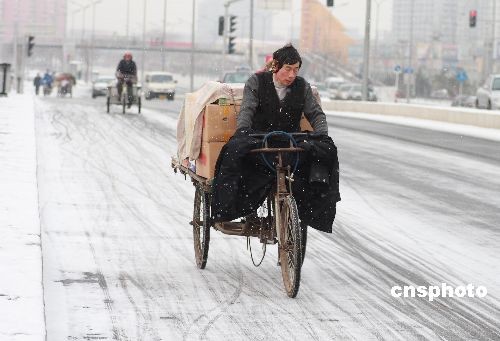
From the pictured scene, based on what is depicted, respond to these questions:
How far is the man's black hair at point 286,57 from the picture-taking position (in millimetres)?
8211

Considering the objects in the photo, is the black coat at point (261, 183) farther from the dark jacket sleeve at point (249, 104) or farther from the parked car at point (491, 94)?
the parked car at point (491, 94)

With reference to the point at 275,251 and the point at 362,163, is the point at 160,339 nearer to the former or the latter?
the point at 275,251

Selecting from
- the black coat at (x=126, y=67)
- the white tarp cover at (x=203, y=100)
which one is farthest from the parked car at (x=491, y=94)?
the white tarp cover at (x=203, y=100)

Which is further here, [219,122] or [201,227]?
[201,227]

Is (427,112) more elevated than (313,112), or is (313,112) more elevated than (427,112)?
(313,112)

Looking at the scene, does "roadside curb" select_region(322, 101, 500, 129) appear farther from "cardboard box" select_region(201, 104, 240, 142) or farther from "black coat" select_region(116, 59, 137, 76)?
"cardboard box" select_region(201, 104, 240, 142)

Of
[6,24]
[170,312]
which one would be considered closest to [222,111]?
[170,312]

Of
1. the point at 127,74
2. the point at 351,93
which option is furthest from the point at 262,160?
the point at 351,93

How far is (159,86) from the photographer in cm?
7181

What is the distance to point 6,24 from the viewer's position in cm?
15000

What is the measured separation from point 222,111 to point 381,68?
614 feet

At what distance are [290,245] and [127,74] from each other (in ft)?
84.3

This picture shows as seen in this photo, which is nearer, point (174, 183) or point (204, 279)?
point (204, 279)

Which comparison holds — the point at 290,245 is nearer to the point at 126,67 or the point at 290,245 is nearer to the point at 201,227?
the point at 201,227
